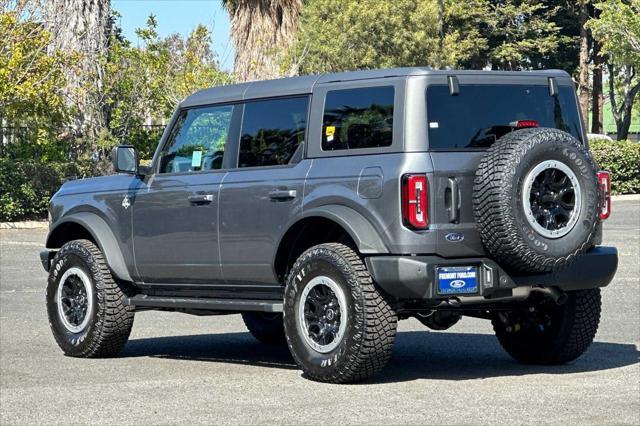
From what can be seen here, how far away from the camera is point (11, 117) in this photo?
3038 cm

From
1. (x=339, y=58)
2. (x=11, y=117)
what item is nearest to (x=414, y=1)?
(x=339, y=58)

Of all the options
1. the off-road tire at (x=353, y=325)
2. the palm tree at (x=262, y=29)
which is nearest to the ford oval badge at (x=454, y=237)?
the off-road tire at (x=353, y=325)

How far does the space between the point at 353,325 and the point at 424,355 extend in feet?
6.93

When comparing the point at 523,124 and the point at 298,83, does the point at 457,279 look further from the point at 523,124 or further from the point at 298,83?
the point at 298,83

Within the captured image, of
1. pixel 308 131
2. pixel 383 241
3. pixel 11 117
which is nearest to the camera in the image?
pixel 383 241

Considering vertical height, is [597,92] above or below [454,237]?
above

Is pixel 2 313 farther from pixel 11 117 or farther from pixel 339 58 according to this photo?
pixel 339 58

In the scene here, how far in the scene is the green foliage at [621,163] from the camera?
3800 centimetres

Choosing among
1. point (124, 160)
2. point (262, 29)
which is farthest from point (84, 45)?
point (124, 160)

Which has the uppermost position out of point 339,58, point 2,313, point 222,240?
point 339,58

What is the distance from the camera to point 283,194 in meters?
9.55

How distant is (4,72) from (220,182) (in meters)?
19.4

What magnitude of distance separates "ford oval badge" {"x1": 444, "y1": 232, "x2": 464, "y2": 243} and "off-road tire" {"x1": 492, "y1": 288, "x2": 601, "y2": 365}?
5.08 feet

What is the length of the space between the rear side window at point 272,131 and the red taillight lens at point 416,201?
1202 millimetres
